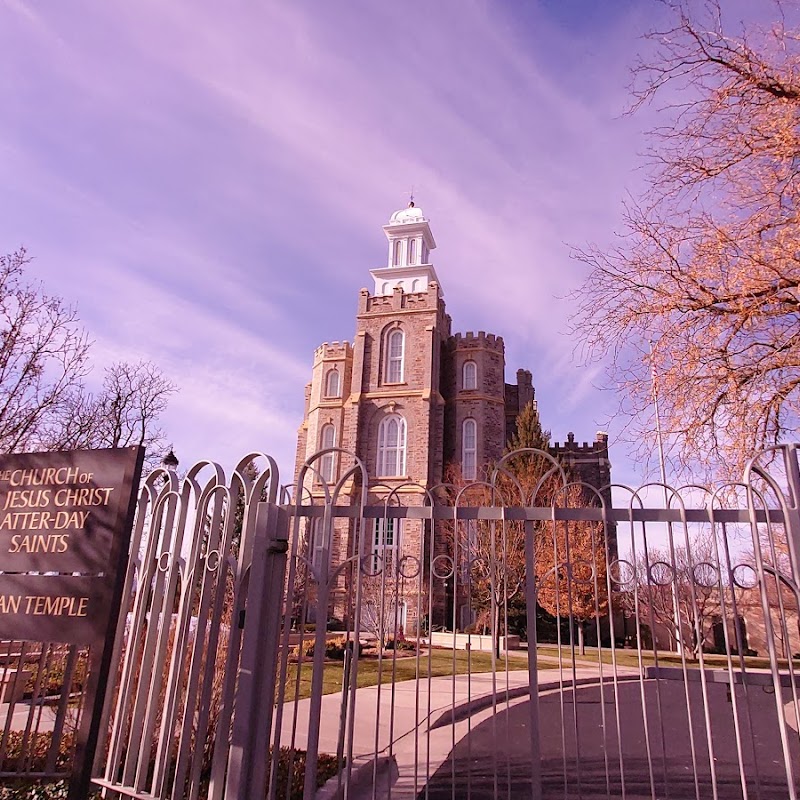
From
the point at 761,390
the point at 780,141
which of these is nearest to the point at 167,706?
the point at 761,390

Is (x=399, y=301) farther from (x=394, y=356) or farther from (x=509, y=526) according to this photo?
(x=509, y=526)

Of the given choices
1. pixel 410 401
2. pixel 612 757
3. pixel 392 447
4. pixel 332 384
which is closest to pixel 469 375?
pixel 410 401

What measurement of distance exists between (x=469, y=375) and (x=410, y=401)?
375 centimetres

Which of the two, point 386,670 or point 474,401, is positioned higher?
point 474,401

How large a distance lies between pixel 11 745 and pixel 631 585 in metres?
5.68

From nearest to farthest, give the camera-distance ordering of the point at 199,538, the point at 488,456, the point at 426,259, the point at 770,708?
the point at 199,538
the point at 770,708
the point at 488,456
the point at 426,259

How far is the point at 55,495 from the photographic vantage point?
4465 mm

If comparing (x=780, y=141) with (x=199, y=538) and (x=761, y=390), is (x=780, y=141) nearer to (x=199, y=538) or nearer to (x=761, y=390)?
(x=761, y=390)

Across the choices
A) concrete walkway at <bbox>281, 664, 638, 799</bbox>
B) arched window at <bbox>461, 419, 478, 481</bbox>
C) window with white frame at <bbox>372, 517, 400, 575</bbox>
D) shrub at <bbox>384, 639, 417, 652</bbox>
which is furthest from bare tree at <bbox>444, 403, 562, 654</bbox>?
window with white frame at <bbox>372, 517, 400, 575</bbox>

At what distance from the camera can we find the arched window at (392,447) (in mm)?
29797

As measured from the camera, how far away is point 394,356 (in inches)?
1242

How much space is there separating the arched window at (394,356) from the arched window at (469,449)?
159 inches

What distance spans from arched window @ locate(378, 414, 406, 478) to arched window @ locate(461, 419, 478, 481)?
2.97 metres

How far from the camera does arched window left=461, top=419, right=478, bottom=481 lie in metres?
30.2
